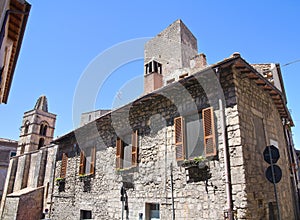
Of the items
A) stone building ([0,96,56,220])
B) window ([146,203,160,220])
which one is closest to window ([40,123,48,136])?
stone building ([0,96,56,220])

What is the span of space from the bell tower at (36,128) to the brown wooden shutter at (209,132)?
81.5ft

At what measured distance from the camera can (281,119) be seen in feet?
34.4

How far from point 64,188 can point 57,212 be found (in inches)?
54.1

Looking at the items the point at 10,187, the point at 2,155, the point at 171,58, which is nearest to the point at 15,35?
the point at 171,58

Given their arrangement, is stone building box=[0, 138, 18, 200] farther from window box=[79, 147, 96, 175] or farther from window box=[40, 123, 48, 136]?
window box=[79, 147, 96, 175]

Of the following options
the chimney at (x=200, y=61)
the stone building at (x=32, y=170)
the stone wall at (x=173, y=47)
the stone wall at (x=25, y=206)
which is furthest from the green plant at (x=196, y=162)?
the stone wall at (x=25, y=206)

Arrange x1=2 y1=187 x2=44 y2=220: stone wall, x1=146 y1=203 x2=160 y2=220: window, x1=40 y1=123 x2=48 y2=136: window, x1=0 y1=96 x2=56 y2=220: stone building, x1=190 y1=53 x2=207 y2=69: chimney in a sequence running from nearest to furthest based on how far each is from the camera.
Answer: x1=146 y1=203 x2=160 y2=220: window
x1=190 y1=53 x2=207 y2=69: chimney
x1=2 y1=187 x2=44 y2=220: stone wall
x1=0 y1=96 x2=56 y2=220: stone building
x1=40 y1=123 x2=48 y2=136: window

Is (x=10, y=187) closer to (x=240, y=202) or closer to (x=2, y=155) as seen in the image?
(x=2, y=155)

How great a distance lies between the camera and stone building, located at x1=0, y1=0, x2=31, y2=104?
4.82 metres

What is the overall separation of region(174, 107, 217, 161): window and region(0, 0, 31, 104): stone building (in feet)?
16.7

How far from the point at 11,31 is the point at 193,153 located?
6.00 m

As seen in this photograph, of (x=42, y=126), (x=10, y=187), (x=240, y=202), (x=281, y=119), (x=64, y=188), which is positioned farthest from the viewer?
(x=42, y=126)

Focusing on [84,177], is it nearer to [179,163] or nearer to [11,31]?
[179,163]

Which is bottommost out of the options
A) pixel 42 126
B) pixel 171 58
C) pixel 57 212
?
pixel 57 212
